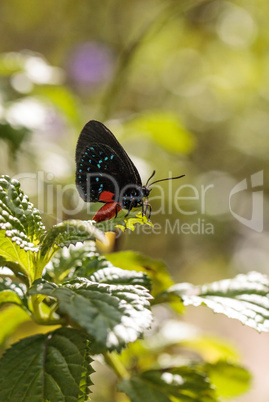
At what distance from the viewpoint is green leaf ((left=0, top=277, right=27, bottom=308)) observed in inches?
29.3

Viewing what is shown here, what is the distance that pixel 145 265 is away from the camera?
955 mm

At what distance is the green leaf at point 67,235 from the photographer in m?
0.61

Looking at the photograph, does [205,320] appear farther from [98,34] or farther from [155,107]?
[98,34]

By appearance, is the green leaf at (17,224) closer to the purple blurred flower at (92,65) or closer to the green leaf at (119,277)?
the green leaf at (119,277)

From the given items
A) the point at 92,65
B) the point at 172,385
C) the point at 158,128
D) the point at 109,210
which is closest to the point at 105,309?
the point at 109,210

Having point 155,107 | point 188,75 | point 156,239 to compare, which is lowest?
point 156,239

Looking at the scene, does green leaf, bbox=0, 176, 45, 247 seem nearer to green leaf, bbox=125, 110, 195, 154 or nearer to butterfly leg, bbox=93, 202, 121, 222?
butterfly leg, bbox=93, 202, 121, 222

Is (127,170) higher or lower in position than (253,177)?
lower

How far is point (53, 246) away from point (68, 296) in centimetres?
12

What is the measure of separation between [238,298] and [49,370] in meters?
0.38

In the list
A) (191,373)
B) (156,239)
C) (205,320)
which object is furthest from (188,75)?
(191,373)

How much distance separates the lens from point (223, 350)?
4.28 feet

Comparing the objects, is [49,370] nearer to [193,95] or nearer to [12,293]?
[12,293]

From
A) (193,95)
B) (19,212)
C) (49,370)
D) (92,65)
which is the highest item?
(92,65)
